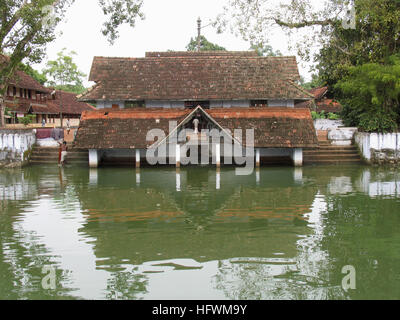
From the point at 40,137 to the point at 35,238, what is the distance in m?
16.0

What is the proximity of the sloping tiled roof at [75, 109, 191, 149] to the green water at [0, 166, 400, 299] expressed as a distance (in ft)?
14.4

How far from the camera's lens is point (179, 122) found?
20078 mm

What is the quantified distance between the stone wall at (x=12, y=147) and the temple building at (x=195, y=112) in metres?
3.49

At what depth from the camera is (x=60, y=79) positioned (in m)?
60.8

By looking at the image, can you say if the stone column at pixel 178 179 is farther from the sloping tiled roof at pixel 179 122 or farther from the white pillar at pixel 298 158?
the white pillar at pixel 298 158

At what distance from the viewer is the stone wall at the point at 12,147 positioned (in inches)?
831

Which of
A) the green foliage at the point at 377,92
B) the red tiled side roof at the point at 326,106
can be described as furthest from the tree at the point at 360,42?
the red tiled side roof at the point at 326,106

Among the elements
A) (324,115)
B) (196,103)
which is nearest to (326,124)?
(324,115)

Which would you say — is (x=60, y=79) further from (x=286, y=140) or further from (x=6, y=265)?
(x=6, y=265)

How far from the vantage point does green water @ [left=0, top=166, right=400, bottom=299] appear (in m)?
6.32

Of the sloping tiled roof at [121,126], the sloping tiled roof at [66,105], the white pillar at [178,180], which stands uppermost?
the sloping tiled roof at [66,105]

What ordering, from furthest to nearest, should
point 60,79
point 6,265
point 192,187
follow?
point 60,79 → point 192,187 → point 6,265
